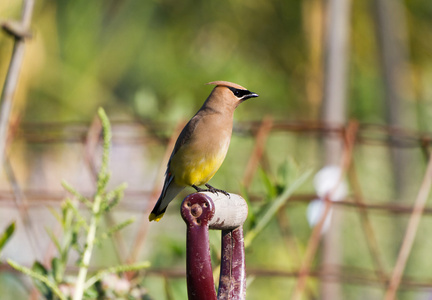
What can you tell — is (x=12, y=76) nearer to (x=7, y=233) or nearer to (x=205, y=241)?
(x=7, y=233)

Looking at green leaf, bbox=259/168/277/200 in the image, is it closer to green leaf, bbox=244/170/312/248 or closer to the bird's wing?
green leaf, bbox=244/170/312/248

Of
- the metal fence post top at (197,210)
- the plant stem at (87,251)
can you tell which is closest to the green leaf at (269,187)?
the plant stem at (87,251)

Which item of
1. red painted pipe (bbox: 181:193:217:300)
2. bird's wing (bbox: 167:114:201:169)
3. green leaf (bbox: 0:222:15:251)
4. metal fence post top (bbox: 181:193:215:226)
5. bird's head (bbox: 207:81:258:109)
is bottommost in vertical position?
green leaf (bbox: 0:222:15:251)

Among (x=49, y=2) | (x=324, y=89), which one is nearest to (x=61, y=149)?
(x=49, y=2)

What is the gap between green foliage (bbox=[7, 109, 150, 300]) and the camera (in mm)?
989

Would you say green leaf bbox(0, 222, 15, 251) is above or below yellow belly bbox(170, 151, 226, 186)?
below

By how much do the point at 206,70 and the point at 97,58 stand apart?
1266 millimetres

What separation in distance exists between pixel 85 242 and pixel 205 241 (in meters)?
0.33

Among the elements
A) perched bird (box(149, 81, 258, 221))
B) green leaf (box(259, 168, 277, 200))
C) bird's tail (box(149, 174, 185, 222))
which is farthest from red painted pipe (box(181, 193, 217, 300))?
green leaf (box(259, 168, 277, 200))

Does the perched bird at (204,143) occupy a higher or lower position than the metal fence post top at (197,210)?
higher

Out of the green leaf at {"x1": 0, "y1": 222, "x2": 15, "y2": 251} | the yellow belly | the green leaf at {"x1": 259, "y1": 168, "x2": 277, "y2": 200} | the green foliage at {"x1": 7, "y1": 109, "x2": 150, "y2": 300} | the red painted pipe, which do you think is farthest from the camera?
the green leaf at {"x1": 259, "y1": 168, "x2": 277, "y2": 200}

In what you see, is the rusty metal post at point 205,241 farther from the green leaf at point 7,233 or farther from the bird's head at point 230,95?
the green leaf at point 7,233

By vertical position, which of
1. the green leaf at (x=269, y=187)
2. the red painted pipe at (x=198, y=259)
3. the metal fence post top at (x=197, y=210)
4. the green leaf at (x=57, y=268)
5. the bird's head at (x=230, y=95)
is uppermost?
the bird's head at (x=230, y=95)

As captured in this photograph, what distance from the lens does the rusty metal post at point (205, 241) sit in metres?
0.79
